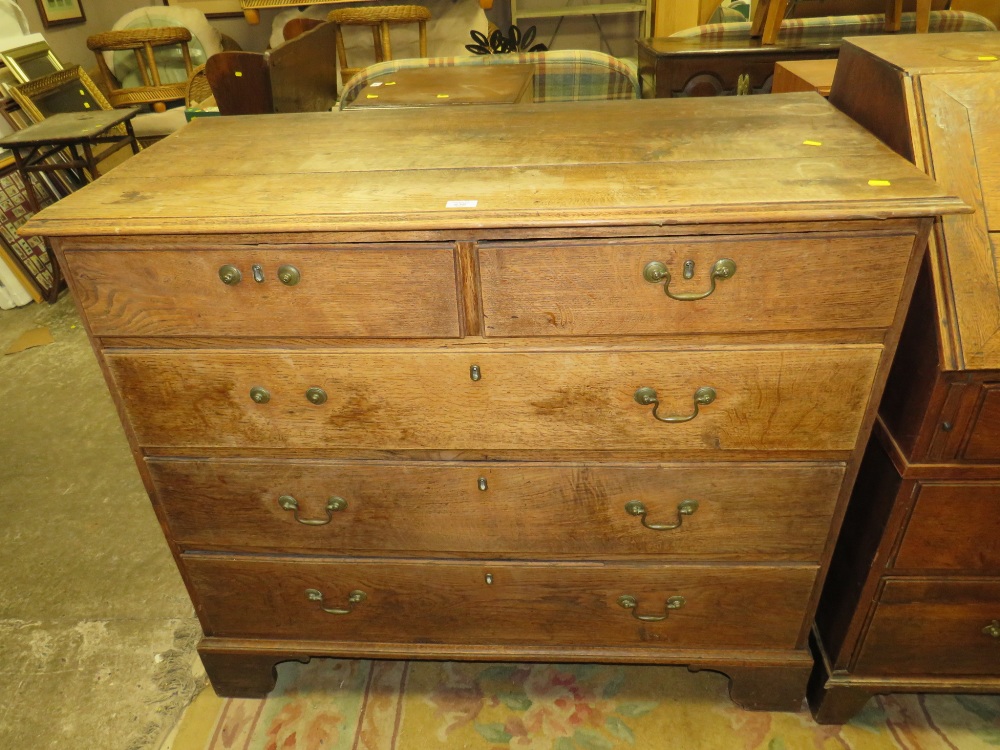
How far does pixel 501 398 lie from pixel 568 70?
241 centimetres

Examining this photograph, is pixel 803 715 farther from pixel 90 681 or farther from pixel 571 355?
pixel 90 681

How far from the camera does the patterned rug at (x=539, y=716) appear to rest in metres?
1.55

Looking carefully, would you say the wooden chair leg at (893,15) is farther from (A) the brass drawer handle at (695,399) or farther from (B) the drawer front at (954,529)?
(A) the brass drawer handle at (695,399)

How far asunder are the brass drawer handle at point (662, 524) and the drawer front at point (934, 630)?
0.42m

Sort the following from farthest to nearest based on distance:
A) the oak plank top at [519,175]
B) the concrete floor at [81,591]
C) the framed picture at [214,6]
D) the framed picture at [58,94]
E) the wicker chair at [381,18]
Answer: the framed picture at [214,6], the wicker chair at [381,18], the framed picture at [58,94], the concrete floor at [81,591], the oak plank top at [519,175]

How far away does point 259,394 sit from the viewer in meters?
1.22

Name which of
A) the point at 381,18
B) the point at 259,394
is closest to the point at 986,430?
the point at 259,394

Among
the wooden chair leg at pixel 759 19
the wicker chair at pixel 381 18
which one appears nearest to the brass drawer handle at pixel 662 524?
the wooden chair leg at pixel 759 19

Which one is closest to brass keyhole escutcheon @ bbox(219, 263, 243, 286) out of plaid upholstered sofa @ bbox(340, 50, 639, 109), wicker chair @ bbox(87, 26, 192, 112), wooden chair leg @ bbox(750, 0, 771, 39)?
plaid upholstered sofa @ bbox(340, 50, 639, 109)

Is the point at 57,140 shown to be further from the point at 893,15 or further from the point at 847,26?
the point at 893,15

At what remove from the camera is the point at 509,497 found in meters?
1.33

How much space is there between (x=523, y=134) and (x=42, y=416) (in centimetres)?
247

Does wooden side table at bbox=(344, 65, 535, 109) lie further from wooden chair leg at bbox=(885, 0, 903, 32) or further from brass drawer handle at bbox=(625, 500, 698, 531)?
wooden chair leg at bbox=(885, 0, 903, 32)

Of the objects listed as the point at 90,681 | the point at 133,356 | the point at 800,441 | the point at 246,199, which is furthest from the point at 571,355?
the point at 90,681
